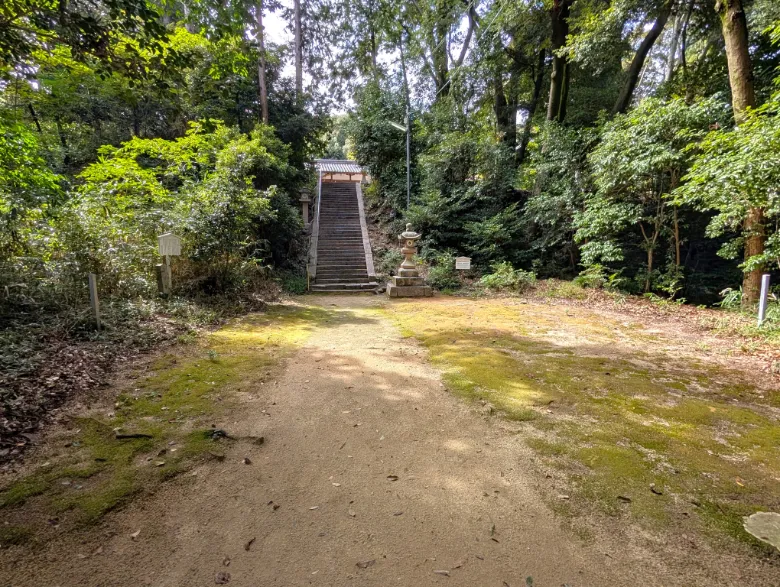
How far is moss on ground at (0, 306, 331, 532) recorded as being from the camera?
200 cm

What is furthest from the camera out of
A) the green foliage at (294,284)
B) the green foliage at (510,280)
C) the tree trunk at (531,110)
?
the tree trunk at (531,110)

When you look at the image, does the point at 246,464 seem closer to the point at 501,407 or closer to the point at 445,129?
the point at 501,407

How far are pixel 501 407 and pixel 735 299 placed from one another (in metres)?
6.42

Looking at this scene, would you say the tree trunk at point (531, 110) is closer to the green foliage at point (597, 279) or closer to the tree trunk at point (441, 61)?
the tree trunk at point (441, 61)

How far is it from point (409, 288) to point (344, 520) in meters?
7.70

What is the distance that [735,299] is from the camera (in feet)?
22.1

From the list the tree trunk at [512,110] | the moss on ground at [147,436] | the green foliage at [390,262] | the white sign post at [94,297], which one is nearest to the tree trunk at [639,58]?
the tree trunk at [512,110]

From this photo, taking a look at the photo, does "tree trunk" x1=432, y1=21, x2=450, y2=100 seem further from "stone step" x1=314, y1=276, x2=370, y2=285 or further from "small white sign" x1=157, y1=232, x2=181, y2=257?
"small white sign" x1=157, y1=232, x2=181, y2=257

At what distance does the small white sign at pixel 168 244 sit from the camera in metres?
5.72

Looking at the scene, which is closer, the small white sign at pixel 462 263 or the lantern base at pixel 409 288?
the lantern base at pixel 409 288

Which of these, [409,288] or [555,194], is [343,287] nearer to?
[409,288]

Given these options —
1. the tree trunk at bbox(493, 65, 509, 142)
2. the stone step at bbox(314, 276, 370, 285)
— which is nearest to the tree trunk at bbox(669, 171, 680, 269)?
the stone step at bbox(314, 276, 370, 285)

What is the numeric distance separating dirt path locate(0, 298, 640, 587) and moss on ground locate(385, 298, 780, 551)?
384 mm

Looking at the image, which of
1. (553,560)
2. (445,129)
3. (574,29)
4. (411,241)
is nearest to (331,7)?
(445,129)
